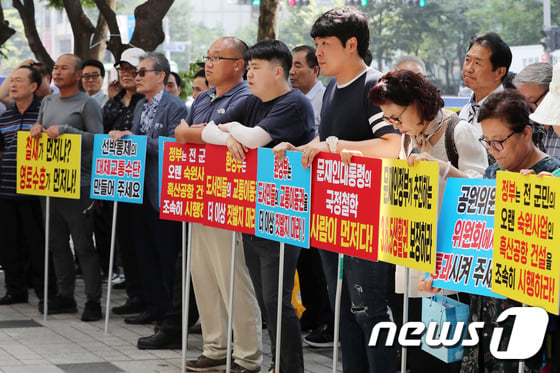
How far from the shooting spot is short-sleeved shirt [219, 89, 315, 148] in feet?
19.7

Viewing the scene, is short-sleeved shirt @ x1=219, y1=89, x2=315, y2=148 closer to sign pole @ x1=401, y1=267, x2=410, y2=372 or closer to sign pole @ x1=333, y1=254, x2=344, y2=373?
sign pole @ x1=333, y1=254, x2=344, y2=373

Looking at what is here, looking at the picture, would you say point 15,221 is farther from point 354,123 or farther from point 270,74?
point 354,123

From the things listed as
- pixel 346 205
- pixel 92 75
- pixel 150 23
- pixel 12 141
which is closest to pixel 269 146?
pixel 346 205

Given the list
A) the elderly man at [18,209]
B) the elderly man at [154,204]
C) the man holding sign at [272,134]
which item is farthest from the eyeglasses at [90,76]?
the man holding sign at [272,134]

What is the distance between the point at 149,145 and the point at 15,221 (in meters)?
2.44

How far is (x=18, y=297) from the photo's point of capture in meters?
9.62

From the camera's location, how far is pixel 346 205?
16.9 ft

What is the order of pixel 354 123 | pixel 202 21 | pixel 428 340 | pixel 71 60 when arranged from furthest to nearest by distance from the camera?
pixel 202 21
pixel 71 60
pixel 354 123
pixel 428 340

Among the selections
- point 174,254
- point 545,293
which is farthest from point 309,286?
point 545,293

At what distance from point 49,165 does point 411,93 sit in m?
4.77

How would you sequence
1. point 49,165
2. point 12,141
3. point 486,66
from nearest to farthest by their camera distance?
point 486,66 → point 49,165 → point 12,141

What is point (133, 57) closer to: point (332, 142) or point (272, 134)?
point (272, 134)

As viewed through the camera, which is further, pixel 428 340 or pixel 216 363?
pixel 216 363

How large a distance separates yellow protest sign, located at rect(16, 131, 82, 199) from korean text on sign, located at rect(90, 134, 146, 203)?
0.23m
